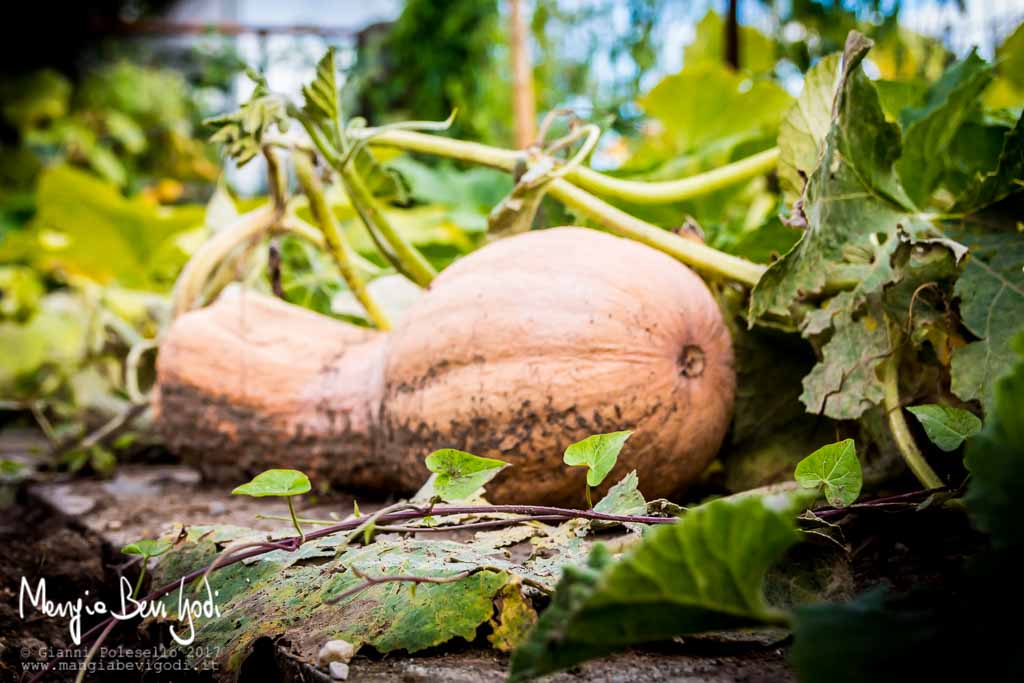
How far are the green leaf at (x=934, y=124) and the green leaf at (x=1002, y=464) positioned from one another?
0.84 meters

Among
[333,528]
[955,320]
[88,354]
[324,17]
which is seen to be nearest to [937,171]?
[955,320]

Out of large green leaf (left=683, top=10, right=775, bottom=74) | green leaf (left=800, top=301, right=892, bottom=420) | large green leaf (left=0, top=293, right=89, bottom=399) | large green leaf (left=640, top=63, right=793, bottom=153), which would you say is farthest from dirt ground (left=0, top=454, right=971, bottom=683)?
large green leaf (left=683, top=10, right=775, bottom=74)

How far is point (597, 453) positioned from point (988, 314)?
45 centimetres

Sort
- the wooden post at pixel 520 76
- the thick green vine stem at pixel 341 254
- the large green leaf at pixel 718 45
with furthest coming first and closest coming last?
the large green leaf at pixel 718 45, the wooden post at pixel 520 76, the thick green vine stem at pixel 341 254

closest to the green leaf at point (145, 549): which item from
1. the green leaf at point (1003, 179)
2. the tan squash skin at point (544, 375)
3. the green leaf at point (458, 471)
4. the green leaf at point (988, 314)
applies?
the green leaf at point (458, 471)

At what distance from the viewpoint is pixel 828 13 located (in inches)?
89.6

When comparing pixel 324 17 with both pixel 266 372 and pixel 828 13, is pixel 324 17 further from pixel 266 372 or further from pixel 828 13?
pixel 266 372

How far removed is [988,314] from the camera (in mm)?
891

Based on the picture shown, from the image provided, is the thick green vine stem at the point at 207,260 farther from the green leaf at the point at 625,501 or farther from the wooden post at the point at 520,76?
the wooden post at the point at 520,76

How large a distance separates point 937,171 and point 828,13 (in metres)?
1.26

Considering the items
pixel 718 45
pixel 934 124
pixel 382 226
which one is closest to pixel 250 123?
pixel 382 226

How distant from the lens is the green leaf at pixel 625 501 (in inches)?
28.6

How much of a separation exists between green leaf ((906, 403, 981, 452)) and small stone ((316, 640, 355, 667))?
1.68ft

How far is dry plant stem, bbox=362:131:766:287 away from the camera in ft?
3.72
